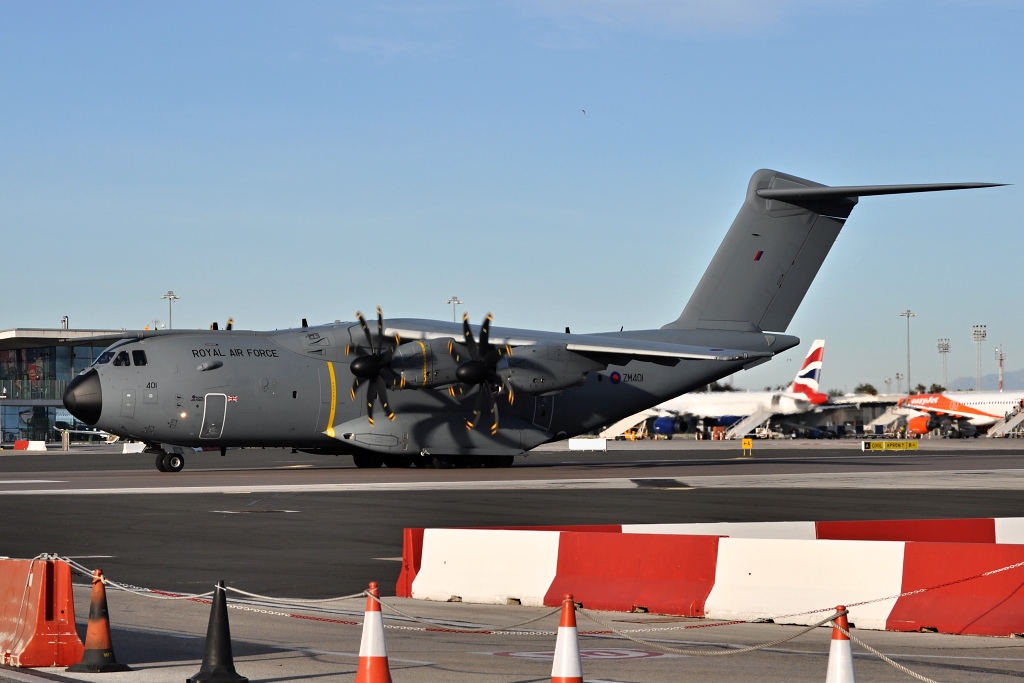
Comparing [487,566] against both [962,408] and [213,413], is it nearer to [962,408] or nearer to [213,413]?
[213,413]

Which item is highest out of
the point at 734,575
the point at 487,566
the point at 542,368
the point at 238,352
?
the point at 238,352

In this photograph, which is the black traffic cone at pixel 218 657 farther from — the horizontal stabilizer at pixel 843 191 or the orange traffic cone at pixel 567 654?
the horizontal stabilizer at pixel 843 191

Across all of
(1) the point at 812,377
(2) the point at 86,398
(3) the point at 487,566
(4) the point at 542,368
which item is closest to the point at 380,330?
(4) the point at 542,368

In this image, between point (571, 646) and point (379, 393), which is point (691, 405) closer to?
point (379, 393)

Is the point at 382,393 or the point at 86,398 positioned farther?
the point at 382,393

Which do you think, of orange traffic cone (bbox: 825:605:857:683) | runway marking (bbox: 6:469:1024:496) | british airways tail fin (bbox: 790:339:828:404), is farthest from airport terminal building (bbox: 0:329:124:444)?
orange traffic cone (bbox: 825:605:857:683)

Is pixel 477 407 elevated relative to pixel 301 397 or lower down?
lower down

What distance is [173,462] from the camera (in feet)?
125

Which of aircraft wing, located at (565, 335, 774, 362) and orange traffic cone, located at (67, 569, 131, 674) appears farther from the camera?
aircraft wing, located at (565, 335, 774, 362)

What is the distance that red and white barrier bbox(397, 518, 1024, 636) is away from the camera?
35.7ft

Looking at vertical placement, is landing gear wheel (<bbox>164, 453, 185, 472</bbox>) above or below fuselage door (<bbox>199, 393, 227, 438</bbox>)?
below

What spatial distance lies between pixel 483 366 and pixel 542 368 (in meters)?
1.82

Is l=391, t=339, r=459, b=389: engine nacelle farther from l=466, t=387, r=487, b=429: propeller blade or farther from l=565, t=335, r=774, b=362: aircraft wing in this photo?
l=565, t=335, r=774, b=362: aircraft wing

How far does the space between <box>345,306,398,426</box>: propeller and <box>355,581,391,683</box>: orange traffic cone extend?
29208mm
